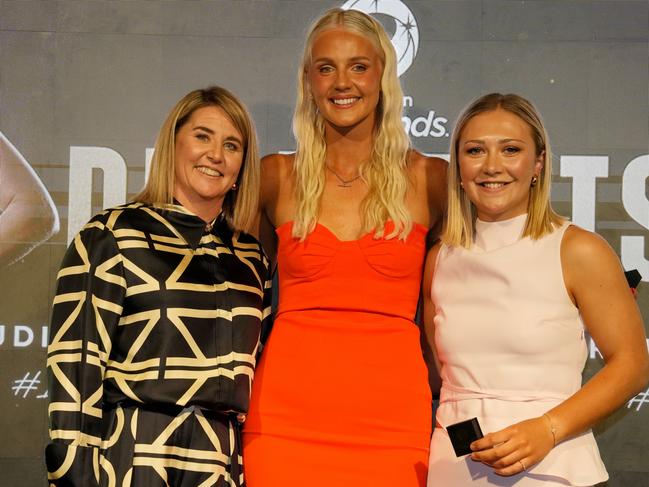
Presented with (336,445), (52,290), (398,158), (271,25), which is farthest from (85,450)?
(271,25)

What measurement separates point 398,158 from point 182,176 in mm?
736

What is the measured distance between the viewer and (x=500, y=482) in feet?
7.22

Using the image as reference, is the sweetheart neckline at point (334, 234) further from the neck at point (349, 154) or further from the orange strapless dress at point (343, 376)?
the neck at point (349, 154)

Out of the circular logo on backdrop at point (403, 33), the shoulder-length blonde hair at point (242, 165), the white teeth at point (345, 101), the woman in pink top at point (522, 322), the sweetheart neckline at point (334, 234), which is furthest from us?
the circular logo on backdrop at point (403, 33)

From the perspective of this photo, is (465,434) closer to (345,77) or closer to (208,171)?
(208,171)

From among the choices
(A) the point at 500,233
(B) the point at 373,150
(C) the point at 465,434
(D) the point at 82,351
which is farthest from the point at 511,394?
(D) the point at 82,351

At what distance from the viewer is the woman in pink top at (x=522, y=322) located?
2.15m

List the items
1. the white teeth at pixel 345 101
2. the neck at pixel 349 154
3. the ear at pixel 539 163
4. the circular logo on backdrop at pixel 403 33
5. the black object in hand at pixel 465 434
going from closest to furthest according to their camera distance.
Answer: the black object in hand at pixel 465 434, the ear at pixel 539 163, the white teeth at pixel 345 101, the neck at pixel 349 154, the circular logo on backdrop at pixel 403 33

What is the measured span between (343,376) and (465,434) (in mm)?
601

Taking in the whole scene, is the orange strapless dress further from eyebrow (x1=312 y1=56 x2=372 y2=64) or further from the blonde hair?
eyebrow (x1=312 y1=56 x2=372 y2=64)

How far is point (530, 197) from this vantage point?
2418 millimetres

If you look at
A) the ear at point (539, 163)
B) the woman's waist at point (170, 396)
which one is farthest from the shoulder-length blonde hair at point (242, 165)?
the ear at point (539, 163)

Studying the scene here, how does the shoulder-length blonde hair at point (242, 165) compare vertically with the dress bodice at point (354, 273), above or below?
above

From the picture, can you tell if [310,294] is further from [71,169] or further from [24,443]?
[24,443]
